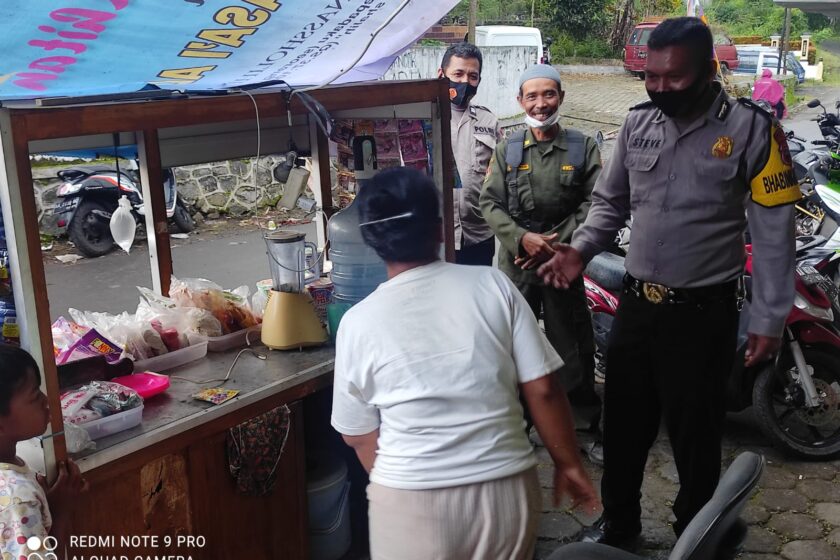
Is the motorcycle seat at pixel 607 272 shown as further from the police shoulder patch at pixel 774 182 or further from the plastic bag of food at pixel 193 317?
the plastic bag of food at pixel 193 317

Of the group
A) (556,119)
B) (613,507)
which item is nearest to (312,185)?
(556,119)

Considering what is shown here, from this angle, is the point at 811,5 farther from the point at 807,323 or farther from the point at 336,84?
the point at 336,84

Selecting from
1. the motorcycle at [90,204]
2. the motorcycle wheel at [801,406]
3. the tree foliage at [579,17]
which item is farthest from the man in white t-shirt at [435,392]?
the tree foliage at [579,17]

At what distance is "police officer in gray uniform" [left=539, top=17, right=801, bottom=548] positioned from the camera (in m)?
2.60

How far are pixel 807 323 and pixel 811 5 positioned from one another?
7.59ft

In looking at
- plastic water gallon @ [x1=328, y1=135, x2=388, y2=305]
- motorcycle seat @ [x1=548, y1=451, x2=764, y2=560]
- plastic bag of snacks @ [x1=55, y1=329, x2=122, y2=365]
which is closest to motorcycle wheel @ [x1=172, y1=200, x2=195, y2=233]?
plastic water gallon @ [x1=328, y1=135, x2=388, y2=305]

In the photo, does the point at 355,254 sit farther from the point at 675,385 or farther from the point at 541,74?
the point at 675,385

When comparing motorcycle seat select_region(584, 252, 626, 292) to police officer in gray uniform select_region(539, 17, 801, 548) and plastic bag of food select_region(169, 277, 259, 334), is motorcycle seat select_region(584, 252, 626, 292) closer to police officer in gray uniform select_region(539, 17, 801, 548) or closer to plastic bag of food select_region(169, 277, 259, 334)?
police officer in gray uniform select_region(539, 17, 801, 548)

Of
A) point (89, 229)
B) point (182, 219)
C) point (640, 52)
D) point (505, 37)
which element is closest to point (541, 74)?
point (89, 229)

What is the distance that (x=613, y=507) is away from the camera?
3070 millimetres

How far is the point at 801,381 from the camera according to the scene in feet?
12.1

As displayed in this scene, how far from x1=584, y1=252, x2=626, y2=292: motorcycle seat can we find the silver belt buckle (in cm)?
141

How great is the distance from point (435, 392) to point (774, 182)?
1.48 meters

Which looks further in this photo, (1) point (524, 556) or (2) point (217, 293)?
(2) point (217, 293)
